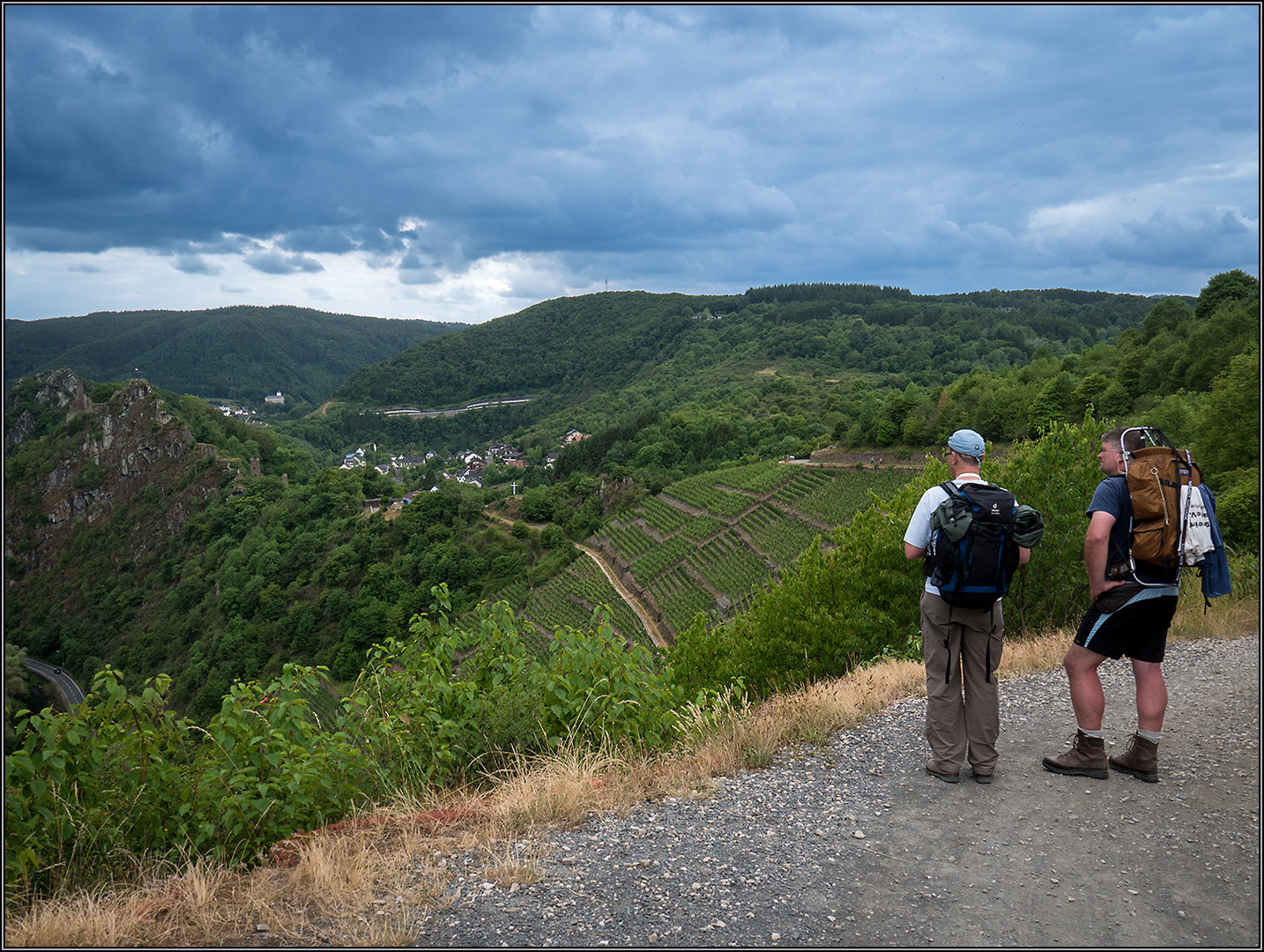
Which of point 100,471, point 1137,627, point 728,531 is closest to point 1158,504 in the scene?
point 1137,627

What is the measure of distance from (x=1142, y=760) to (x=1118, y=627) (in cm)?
76

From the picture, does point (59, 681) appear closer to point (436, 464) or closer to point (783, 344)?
point (436, 464)

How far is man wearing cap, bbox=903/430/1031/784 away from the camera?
390 cm

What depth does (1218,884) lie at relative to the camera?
9.39ft

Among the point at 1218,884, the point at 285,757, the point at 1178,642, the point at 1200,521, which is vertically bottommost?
the point at 1178,642

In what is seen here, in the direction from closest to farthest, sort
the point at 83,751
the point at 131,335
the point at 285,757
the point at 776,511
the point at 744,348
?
the point at 83,751
the point at 285,757
the point at 776,511
the point at 744,348
the point at 131,335

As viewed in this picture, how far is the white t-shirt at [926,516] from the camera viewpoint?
12.8 feet

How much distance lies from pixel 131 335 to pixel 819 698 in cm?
23061

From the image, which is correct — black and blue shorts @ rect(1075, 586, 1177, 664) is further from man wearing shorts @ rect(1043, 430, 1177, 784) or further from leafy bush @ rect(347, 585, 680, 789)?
leafy bush @ rect(347, 585, 680, 789)

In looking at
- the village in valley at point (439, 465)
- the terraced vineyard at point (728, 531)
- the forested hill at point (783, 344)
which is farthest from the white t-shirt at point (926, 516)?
the forested hill at point (783, 344)

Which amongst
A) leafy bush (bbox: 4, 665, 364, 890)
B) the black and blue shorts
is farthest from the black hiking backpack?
leafy bush (bbox: 4, 665, 364, 890)

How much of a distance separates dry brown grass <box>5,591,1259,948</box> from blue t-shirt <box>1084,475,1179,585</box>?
203 centimetres

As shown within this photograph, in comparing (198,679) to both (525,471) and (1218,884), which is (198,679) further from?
(1218,884)

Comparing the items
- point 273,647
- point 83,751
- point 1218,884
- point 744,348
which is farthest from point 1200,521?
point 744,348
